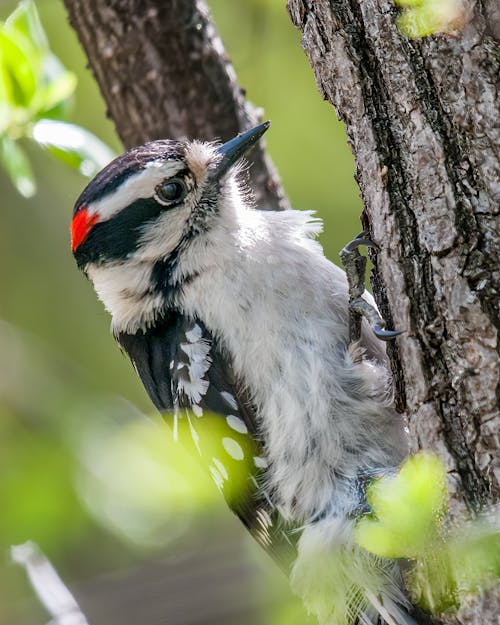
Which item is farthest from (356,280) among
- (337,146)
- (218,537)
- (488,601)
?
(337,146)

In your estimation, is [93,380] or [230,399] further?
[93,380]

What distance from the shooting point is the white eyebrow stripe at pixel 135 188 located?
11.2 ft

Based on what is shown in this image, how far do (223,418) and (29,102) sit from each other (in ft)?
4.28

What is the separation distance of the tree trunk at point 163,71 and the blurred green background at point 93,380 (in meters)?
0.93

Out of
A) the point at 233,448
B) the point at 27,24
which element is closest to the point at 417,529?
the point at 233,448

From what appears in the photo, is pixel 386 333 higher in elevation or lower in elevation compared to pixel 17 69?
lower

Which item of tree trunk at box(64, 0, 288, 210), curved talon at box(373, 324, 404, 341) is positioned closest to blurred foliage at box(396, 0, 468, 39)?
curved talon at box(373, 324, 404, 341)

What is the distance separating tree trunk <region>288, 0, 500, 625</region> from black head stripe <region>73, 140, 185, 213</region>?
1129 millimetres

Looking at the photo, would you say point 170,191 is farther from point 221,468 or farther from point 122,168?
point 221,468

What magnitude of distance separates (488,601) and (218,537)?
3548mm

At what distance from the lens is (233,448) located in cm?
327

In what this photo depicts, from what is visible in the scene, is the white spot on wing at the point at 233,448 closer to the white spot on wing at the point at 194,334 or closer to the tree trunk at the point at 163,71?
the white spot on wing at the point at 194,334

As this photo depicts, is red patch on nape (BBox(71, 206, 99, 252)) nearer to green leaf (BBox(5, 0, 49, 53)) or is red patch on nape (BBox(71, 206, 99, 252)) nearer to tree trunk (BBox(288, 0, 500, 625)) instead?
green leaf (BBox(5, 0, 49, 53))

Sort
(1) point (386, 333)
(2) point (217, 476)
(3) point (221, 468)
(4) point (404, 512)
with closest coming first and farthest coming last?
1. (4) point (404, 512)
2. (1) point (386, 333)
3. (2) point (217, 476)
4. (3) point (221, 468)
